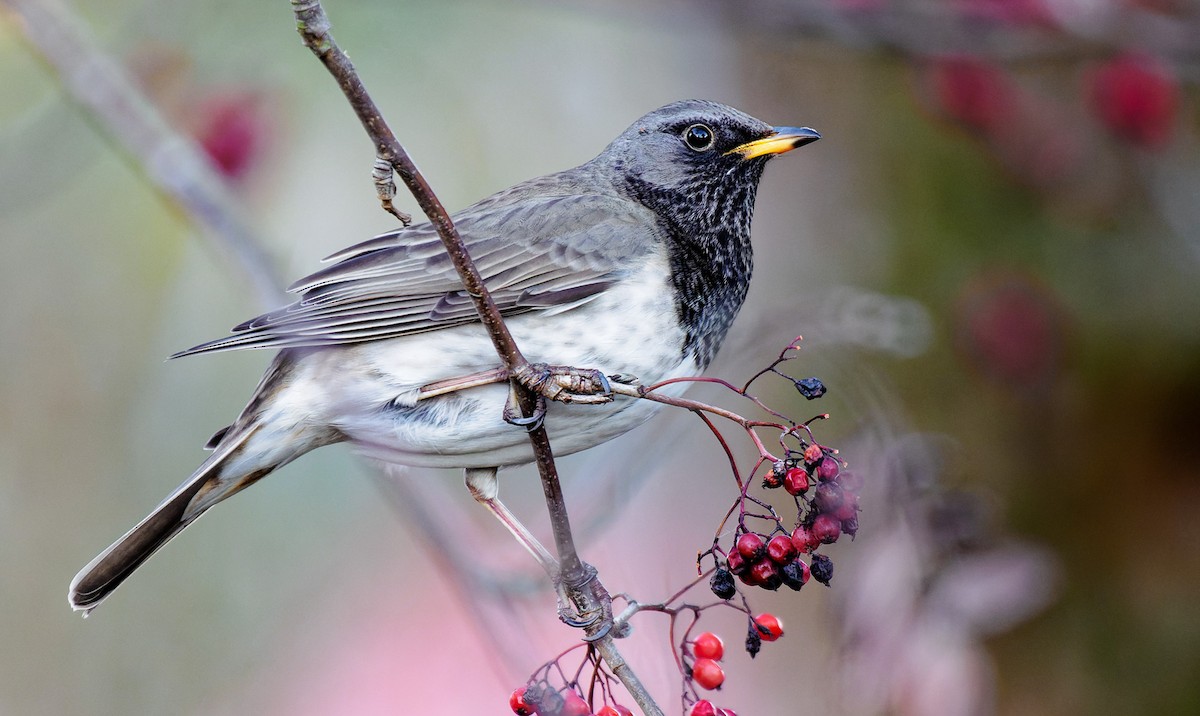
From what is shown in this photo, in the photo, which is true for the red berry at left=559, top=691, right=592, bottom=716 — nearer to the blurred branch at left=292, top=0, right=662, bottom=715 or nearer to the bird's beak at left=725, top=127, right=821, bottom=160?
the blurred branch at left=292, top=0, right=662, bottom=715

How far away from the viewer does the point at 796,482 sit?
2.47 meters

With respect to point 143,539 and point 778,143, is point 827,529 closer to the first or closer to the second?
point 778,143

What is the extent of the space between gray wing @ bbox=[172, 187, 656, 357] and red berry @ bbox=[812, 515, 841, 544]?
1.25 m

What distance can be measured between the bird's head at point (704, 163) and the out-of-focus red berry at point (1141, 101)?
1.79m

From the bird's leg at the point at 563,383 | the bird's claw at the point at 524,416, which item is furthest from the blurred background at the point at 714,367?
the bird's leg at the point at 563,383

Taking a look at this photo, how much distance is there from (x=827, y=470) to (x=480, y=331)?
130 centimetres

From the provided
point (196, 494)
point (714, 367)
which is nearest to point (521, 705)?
point (196, 494)

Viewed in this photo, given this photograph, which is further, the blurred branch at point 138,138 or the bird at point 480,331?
the blurred branch at point 138,138

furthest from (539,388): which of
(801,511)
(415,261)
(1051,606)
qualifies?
(1051,606)

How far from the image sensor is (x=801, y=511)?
2.56 m

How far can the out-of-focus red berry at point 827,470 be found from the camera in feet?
7.98

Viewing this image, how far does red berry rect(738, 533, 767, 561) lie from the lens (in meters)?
2.49

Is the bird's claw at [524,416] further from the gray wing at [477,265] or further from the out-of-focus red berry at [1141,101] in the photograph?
the out-of-focus red berry at [1141,101]

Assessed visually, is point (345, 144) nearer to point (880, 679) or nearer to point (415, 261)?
point (415, 261)
